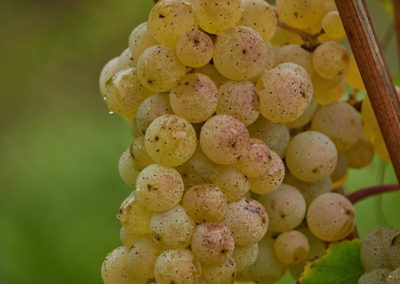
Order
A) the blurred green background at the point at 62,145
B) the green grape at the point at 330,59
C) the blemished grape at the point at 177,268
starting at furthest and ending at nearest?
1. the blurred green background at the point at 62,145
2. the green grape at the point at 330,59
3. the blemished grape at the point at 177,268

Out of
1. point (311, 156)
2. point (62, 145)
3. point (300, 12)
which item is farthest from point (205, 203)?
point (62, 145)

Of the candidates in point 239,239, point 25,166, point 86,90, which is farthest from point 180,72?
point 86,90

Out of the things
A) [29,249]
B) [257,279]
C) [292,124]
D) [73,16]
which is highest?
[73,16]

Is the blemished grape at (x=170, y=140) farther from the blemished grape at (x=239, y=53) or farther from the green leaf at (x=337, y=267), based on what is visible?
the green leaf at (x=337, y=267)

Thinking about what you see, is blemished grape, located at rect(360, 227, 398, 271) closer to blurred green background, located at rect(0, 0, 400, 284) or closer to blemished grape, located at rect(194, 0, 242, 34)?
blurred green background, located at rect(0, 0, 400, 284)

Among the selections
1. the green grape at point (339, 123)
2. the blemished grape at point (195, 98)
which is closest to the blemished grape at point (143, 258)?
the blemished grape at point (195, 98)

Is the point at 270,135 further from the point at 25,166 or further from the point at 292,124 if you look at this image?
the point at 25,166
